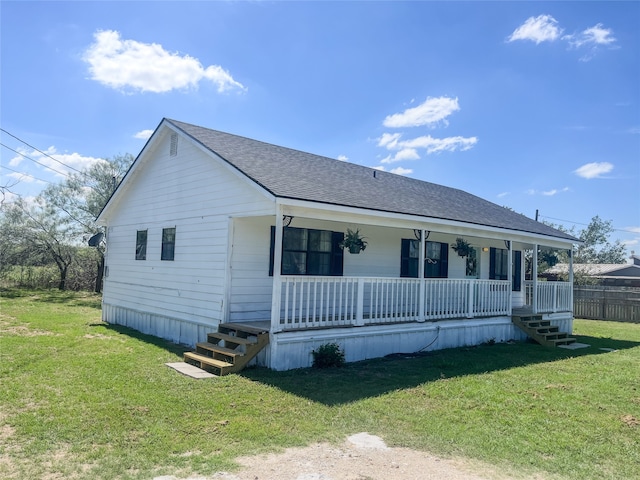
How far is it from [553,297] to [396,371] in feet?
29.0

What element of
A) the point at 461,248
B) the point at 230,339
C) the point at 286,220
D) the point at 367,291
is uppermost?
the point at 286,220

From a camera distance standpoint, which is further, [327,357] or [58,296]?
[58,296]

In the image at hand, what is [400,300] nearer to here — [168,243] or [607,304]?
A: [168,243]

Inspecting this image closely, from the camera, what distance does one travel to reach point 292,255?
→ 417 inches

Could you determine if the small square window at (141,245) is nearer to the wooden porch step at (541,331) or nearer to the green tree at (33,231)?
the wooden porch step at (541,331)

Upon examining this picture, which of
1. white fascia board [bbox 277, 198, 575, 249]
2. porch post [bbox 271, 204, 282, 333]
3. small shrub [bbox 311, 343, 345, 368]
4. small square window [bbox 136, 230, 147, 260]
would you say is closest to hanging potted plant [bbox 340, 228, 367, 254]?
white fascia board [bbox 277, 198, 575, 249]

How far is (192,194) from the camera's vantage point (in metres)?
11.3

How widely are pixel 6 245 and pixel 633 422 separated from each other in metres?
29.4

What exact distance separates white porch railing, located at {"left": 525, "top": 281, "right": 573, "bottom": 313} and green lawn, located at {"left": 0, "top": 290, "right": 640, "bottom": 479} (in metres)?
4.31

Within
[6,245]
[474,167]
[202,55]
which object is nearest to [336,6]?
[202,55]

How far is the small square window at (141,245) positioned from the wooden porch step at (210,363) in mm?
5387

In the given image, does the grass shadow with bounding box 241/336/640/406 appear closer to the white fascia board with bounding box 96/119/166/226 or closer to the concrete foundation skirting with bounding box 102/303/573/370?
the concrete foundation skirting with bounding box 102/303/573/370

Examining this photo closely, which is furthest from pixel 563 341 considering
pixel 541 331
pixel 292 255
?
pixel 292 255

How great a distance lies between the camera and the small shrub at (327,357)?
874cm
